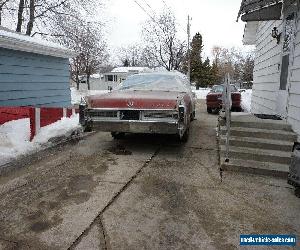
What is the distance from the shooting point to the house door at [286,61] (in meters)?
6.32

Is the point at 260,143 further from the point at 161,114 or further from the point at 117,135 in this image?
the point at 117,135

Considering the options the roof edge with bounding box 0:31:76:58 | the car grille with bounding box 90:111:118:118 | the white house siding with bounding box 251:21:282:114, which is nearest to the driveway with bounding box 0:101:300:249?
the car grille with bounding box 90:111:118:118

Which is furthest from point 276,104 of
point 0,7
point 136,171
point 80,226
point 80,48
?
point 80,48

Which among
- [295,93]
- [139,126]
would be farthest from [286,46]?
[139,126]

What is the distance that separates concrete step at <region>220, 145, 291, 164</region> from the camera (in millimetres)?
5117

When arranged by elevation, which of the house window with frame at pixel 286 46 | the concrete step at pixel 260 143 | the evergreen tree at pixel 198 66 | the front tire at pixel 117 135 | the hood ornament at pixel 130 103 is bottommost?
the front tire at pixel 117 135

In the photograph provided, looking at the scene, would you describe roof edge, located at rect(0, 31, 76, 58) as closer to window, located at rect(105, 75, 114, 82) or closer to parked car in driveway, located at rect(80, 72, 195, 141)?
parked car in driveway, located at rect(80, 72, 195, 141)

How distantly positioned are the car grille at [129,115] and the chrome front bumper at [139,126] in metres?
0.09

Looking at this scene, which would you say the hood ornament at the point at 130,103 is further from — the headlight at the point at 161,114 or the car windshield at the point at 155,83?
the car windshield at the point at 155,83

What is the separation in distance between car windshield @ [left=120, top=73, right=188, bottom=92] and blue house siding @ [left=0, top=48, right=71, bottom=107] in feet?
11.4

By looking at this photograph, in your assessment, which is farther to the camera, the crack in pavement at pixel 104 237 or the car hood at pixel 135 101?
the car hood at pixel 135 101

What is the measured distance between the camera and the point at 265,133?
18.6ft

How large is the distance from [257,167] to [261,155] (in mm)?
326

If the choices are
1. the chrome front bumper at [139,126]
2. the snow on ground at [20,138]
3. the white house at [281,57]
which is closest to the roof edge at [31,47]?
the snow on ground at [20,138]
